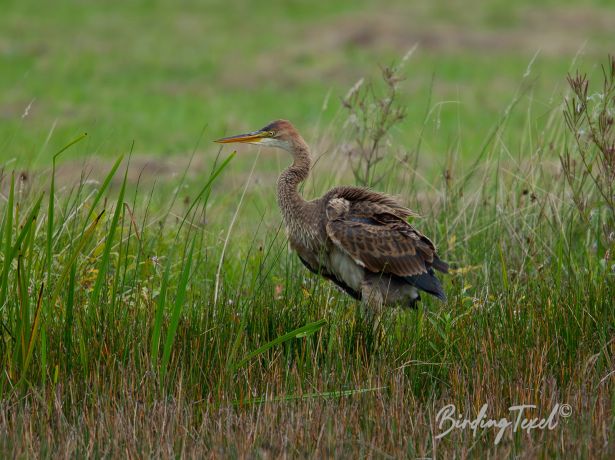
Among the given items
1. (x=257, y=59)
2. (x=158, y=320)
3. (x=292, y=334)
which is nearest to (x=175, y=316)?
(x=158, y=320)

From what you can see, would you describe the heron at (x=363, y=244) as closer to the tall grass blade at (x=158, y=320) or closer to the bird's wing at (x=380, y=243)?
the bird's wing at (x=380, y=243)

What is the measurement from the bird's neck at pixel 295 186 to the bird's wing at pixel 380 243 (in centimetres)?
25

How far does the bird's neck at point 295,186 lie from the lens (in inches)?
240

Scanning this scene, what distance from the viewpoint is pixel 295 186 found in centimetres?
623

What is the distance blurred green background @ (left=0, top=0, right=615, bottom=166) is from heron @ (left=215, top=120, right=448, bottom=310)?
23.7 feet

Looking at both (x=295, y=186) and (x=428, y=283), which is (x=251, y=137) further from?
(x=428, y=283)

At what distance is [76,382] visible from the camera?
4.62 meters

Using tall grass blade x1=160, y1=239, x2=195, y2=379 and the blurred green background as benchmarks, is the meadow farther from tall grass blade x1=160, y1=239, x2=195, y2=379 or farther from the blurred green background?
the blurred green background

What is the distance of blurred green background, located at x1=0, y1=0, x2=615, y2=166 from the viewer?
52.8 feet

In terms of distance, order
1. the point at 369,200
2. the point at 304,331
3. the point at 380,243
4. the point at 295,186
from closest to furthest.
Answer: the point at 304,331
the point at 380,243
the point at 369,200
the point at 295,186

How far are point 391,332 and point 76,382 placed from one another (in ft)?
4.54

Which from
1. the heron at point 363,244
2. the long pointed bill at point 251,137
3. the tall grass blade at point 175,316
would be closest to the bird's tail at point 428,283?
the heron at point 363,244

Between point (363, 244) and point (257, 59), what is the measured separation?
15.6 m

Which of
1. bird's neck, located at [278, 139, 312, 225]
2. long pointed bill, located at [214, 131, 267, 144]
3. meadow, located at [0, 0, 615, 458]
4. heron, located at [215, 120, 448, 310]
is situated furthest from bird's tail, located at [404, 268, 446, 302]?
long pointed bill, located at [214, 131, 267, 144]
